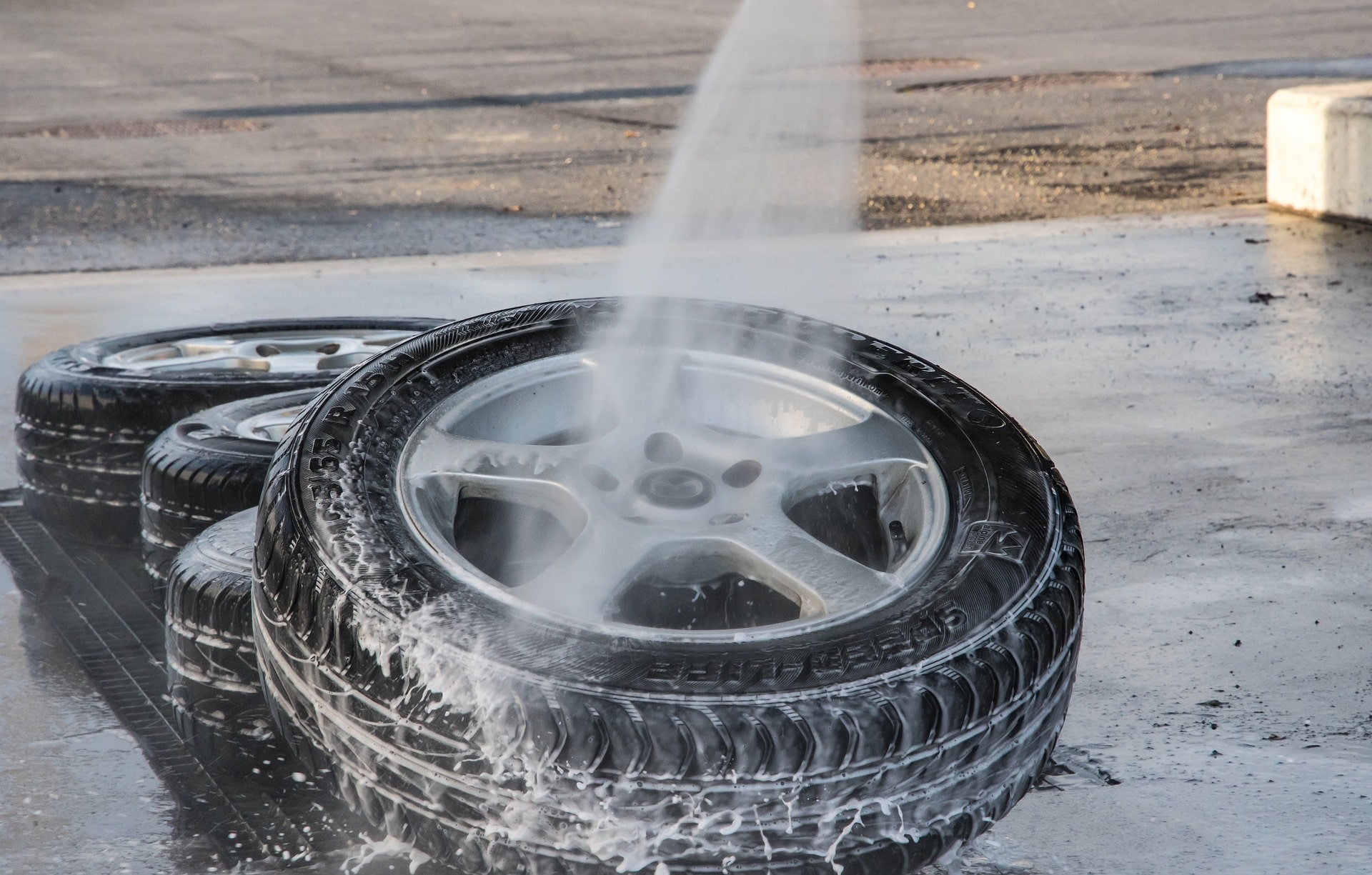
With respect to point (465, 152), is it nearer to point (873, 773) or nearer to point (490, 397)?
point (490, 397)

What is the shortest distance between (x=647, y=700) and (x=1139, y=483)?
2564 millimetres

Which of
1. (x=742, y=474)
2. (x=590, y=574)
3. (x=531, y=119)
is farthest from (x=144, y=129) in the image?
(x=590, y=574)

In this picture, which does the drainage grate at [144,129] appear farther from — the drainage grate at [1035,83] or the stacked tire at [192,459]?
the stacked tire at [192,459]

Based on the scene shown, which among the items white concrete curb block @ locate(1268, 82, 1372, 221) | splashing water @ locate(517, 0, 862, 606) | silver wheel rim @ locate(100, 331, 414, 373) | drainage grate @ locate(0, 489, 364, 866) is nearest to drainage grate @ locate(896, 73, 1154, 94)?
splashing water @ locate(517, 0, 862, 606)

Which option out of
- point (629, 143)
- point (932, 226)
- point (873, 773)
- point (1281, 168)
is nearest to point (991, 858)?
point (873, 773)

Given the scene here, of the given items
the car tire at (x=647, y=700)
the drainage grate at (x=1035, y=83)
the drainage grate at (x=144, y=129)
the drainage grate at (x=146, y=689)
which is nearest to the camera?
the car tire at (x=647, y=700)

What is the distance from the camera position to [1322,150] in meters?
8.24

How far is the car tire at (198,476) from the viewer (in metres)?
3.44

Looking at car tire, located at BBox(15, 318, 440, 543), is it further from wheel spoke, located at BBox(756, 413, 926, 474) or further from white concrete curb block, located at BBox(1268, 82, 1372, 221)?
white concrete curb block, located at BBox(1268, 82, 1372, 221)

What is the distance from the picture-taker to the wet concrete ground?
8.73ft

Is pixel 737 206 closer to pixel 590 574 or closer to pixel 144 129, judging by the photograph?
pixel 144 129

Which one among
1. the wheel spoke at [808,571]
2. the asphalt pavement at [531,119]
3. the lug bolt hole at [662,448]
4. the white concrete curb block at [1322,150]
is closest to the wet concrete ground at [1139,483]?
the white concrete curb block at [1322,150]

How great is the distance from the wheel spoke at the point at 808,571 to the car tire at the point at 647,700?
82 millimetres

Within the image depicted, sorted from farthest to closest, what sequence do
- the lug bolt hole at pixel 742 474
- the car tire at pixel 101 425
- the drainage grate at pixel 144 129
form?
the drainage grate at pixel 144 129 → the car tire at pixel 101 425 → the lug bolt hole at pixel 742 474
